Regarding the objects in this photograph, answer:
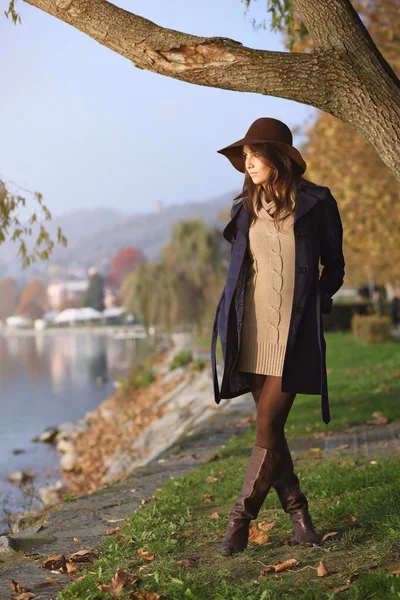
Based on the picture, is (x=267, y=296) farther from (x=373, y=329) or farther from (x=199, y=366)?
(x=373, y=329)

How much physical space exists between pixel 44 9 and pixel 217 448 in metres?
4.73

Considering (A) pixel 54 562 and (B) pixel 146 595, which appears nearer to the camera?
(B) pixel 146 595

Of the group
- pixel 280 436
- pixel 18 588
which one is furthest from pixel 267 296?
pixel 18 588

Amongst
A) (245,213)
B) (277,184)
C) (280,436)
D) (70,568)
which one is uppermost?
(277,184)

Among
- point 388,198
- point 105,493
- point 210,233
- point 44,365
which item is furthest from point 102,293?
point 105,493

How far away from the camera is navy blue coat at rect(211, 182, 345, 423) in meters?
4.35

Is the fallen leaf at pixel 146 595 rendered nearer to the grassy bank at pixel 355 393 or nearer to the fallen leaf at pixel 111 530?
the fallen leaf at pixel 111 530

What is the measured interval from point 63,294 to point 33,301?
538 inches

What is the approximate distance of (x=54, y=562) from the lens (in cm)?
468

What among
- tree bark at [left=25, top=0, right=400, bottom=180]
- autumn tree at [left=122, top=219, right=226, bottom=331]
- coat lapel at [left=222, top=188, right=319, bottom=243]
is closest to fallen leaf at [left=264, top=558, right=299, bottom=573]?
coat lapel at [left=222, top=188, right=319, bottom=243]

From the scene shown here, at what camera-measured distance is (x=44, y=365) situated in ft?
141

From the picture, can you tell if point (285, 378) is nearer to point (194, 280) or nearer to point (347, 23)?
point (347, 23)

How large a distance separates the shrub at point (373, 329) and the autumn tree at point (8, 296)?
371ft

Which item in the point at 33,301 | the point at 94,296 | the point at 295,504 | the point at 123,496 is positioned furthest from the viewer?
the point at 33,301
